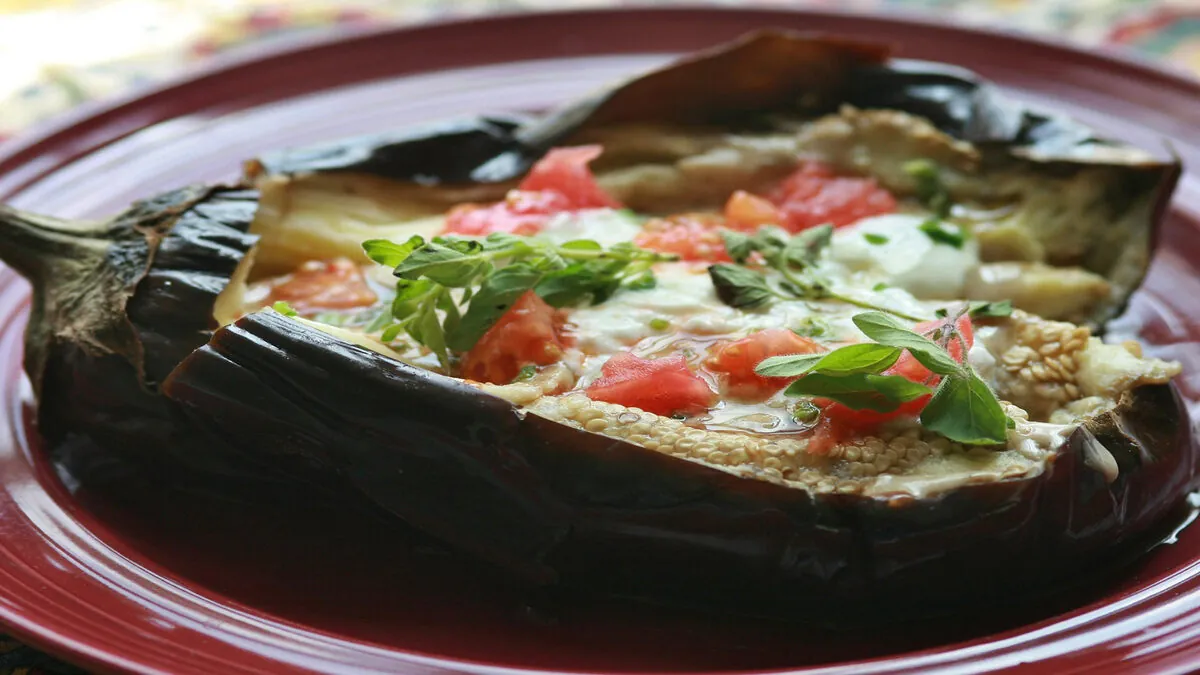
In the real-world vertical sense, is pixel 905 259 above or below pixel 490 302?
below

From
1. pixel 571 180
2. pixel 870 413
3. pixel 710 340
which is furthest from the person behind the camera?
pixel 571 180

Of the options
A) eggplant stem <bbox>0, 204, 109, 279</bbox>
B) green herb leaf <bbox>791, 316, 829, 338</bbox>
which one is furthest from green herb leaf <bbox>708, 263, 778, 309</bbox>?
eggplant stem <bbox>0, 204, 109, 279</bbox>

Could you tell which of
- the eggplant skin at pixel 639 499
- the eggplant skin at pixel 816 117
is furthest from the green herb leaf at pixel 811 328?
the eggplant skin at pixel 816 117

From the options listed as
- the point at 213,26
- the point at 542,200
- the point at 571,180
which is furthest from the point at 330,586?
the point at 213,26

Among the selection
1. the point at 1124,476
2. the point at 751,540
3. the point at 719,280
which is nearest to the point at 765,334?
the point at 719,280

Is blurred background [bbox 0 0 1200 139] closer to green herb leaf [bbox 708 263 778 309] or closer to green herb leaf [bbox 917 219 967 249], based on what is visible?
green herb leaf [bbox 917 219 967 249]

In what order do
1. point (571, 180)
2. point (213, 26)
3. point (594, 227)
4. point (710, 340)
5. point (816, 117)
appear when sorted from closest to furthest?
point (710, 340), point (594, 227), point (571, 180), point (816, 117), point (213, 26)

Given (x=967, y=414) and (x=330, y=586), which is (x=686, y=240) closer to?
(x=967, y=414)
